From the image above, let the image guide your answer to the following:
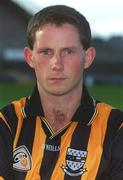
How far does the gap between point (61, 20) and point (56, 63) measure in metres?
0.15

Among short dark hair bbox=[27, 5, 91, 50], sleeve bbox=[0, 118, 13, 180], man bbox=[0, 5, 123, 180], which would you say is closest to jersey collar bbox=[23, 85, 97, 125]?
man bbox=[0, 5, 123, 180]

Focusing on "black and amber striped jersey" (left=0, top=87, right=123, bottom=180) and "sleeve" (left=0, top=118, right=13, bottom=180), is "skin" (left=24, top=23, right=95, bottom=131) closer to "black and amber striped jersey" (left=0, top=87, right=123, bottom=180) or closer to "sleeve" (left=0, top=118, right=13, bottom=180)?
"black and amber striped jersey" (left=0, top=87, right=123, bottom=180)

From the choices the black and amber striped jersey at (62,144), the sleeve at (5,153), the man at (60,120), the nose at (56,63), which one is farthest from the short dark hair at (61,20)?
the sleeve at (5,153)

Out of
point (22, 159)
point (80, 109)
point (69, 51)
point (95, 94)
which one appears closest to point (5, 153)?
point (22, 159)

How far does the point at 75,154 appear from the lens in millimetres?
2334

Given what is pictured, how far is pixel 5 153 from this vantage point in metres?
2.36

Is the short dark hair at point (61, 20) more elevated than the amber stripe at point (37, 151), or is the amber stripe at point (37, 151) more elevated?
the short dark hair at point (61, 20)

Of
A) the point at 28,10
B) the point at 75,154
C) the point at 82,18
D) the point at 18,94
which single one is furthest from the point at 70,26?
the point at 28,10

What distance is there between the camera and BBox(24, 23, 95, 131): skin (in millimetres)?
2273

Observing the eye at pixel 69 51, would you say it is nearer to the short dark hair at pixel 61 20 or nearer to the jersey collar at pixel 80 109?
the short dark hair at pixel 61 20

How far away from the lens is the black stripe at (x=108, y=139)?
228 centimetres

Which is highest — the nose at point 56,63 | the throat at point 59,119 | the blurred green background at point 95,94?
the blurred green background at point 95,94

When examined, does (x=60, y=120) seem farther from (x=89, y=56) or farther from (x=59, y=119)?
(x=89, y=56)

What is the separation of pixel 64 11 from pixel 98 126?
0.43 m
